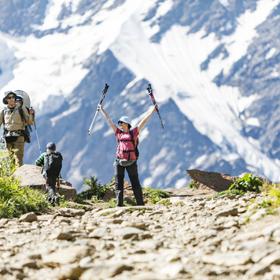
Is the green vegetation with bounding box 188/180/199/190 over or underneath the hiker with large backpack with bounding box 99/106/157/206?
underneath

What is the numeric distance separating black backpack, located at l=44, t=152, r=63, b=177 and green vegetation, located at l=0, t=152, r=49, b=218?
155cm

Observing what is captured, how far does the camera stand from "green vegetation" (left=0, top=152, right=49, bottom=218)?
14203mm

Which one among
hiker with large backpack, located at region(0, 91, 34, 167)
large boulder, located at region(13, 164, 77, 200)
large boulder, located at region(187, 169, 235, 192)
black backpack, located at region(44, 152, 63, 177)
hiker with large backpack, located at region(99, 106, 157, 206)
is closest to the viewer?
hiker with large backpack, located at region(99, 106, 157, 206)

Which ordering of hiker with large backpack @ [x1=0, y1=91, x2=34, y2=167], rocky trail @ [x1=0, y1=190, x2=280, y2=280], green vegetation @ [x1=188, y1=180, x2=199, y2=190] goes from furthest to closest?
green vegetation @ [x1=188, y1=180, x2=199, y2=190], hiker with large backpack @ [x1=0, y1=91, x2=34, y2=167], rocky trail @ [x1=0, y1=190, x2=280, y2=280]

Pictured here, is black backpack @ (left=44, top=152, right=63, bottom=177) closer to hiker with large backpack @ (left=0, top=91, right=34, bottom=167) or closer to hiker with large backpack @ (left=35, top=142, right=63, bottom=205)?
hiker with large backpack @ (left=35, top=142, right=63, bottom=205)

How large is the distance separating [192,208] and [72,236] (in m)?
3.78

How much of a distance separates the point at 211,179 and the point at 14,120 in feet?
22.5

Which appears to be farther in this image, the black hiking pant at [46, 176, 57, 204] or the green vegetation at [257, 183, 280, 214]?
the black hiking pant at [46, 176, 57, 204]

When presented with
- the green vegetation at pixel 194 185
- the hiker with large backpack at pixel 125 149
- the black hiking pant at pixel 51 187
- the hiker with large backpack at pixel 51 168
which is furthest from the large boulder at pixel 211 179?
the hiker with large backpack at pixel 125 149

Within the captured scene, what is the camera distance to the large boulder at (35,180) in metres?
19.0

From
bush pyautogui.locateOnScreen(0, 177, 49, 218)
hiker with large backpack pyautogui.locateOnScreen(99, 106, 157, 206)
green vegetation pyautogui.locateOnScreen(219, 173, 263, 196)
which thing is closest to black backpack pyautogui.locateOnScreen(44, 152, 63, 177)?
hiker with large backpack pyautogui.locateOnScreen(99, 106, 157, 206)

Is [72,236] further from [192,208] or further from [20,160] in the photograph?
[20,160]

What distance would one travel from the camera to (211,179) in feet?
80.4

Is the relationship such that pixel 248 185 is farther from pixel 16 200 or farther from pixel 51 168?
pixel 16 200
